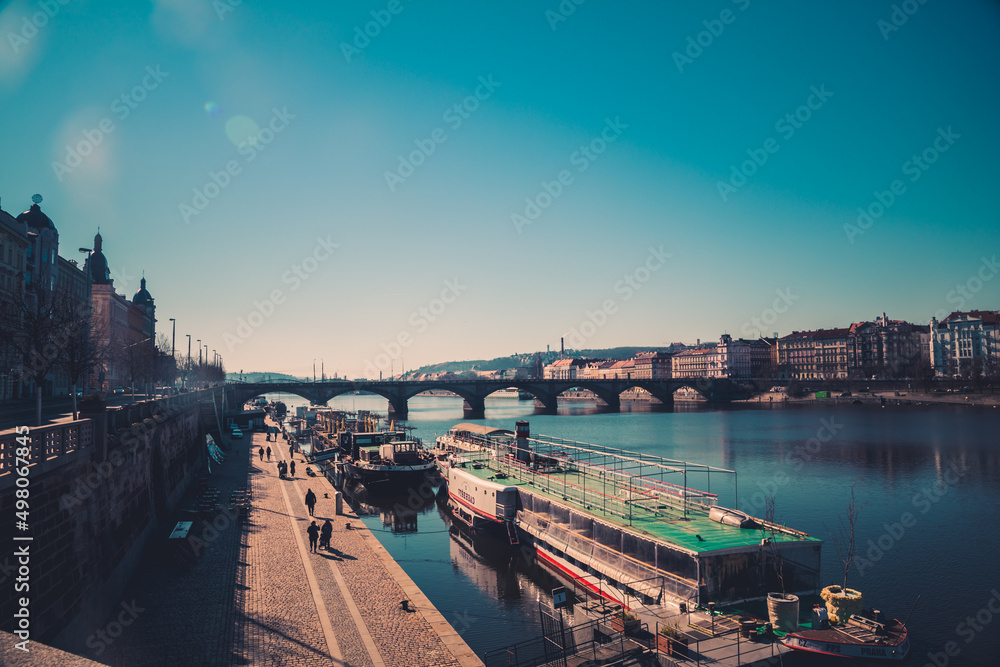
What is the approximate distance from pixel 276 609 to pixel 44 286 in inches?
1553

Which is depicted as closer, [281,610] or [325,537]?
[281,610]

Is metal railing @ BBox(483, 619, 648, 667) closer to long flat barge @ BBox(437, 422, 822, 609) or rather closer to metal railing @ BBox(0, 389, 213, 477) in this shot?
long flat barge @ BBox(437, 422, 822, 609)

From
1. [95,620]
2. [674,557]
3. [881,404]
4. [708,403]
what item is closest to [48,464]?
[95,620]

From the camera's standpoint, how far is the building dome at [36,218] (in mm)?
68875

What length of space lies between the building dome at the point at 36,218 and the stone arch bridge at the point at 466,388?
51053 mm

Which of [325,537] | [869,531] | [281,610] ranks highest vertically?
[325,537]

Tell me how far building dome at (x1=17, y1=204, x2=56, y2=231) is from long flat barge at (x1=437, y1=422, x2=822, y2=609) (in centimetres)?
6198

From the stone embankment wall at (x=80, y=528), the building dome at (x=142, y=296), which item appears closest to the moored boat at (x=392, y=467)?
the stone embankment wall at (x=80, y=528)

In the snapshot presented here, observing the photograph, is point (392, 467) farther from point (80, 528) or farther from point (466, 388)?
point (466, 388)

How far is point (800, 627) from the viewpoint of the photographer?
17703 mm

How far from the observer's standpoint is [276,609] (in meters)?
19.3

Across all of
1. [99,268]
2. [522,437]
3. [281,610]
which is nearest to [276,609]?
[281,610]

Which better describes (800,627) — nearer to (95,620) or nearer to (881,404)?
(95,620)

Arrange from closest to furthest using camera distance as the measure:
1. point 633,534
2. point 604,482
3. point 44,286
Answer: point 633,534
point 604,482
point 44,286
